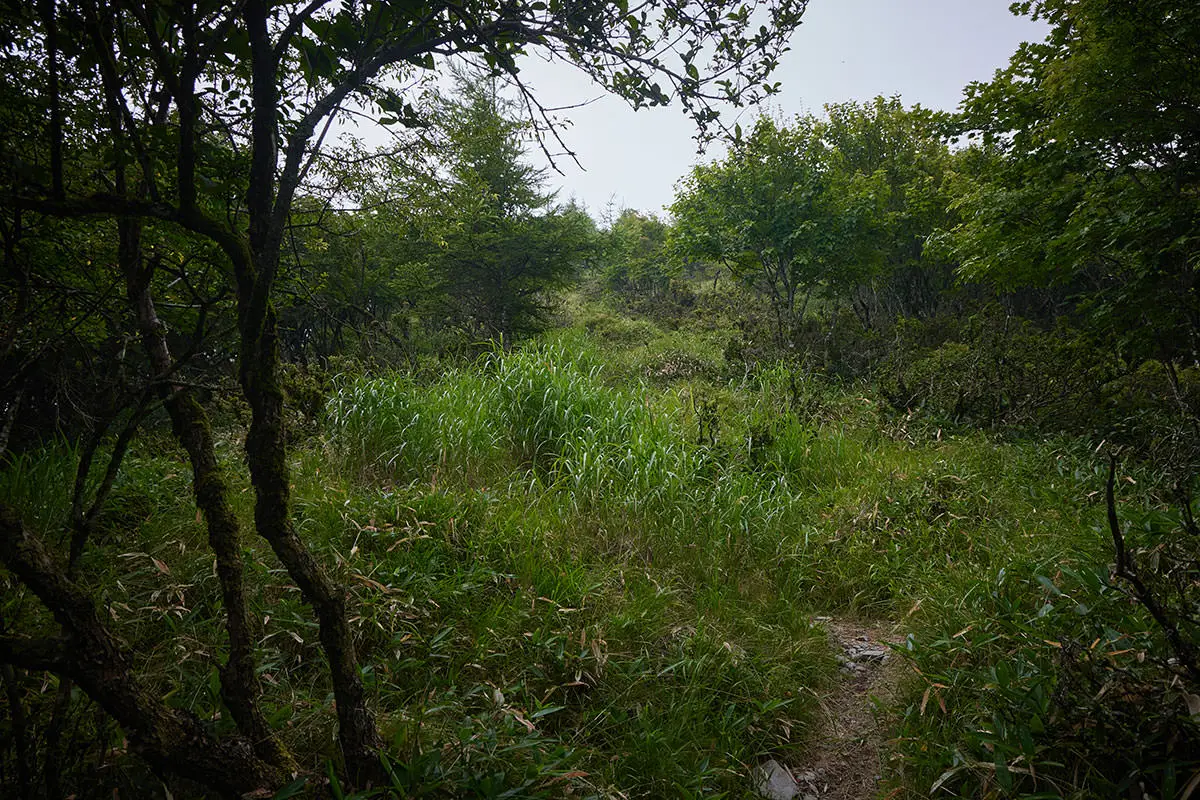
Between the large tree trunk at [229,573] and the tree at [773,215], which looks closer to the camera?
the large tree trunk at [229,573]

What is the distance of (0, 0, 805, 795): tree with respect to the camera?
1.00 m

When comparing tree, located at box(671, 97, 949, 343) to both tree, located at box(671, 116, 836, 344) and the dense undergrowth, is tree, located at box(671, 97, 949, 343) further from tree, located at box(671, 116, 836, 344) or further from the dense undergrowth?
the dense undergrowth

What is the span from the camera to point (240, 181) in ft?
5.26

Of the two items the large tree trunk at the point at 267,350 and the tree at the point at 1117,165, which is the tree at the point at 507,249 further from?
the large tree trunk at the point at 267,350

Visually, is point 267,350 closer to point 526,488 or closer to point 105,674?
point 105,674

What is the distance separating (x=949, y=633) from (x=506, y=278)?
9.60m

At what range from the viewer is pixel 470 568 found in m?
2.79

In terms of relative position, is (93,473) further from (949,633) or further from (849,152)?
(849,152)

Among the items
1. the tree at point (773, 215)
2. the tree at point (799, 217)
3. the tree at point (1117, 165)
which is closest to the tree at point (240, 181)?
the tree at point (1117, 165)

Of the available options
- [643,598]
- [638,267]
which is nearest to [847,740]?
[643,598]

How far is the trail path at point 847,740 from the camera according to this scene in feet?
6.72

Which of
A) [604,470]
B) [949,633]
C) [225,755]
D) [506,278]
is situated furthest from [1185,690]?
[506,278]

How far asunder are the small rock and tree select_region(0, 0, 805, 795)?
4.69 ft

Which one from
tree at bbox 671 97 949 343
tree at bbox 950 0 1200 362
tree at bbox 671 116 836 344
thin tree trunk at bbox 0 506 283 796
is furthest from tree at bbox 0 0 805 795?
tree at bbox 671 116 836 344
